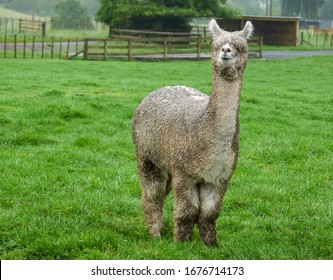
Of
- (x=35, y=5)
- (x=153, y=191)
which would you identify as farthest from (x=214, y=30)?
(x=35, y=5)

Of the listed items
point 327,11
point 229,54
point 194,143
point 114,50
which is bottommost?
point 194,143

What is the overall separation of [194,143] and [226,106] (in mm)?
486

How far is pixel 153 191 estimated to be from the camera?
6438 mm

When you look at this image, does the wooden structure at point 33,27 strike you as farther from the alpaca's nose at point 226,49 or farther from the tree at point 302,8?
the tree at point 302,8

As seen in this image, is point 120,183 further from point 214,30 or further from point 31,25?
point 31,25

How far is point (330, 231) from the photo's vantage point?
21.4 ft

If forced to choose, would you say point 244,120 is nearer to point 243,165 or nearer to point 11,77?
point 243,165

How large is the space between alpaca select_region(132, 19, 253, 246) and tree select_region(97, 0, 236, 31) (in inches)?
1560

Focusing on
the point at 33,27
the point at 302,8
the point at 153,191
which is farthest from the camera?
the point at 302,8

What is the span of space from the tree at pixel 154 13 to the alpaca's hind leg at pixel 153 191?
130 feet

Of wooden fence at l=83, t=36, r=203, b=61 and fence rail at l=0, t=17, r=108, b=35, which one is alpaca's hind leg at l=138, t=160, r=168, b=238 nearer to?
wooden fence at l=83, t=36, r=203, b=61

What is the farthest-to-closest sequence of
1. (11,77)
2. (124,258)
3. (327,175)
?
(11,77) → (327,175) → (124,258)

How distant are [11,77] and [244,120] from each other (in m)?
9.18
